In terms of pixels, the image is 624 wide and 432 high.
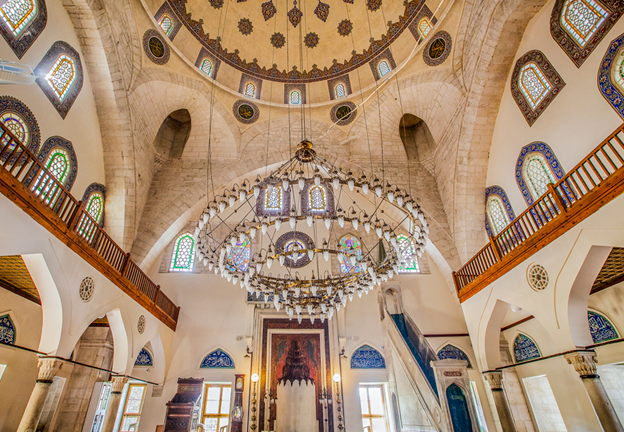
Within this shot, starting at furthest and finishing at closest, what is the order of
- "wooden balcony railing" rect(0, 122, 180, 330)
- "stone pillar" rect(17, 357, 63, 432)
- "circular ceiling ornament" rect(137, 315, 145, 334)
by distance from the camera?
"circular ceiling ornament" rect(137, 315, 145, 334) < "stone pillar" rect(17, 357, 63, 432) < "wooden balcony railing" rect(0, 122, 180, 330)

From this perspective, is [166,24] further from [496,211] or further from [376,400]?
[376,400]

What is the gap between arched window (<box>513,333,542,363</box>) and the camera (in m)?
7.80

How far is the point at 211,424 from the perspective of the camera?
28.3 feet

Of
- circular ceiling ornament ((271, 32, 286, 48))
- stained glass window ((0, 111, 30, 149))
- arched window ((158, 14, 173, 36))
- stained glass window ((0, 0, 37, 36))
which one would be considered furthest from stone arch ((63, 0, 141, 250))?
circular ceiling ornament ((271, 32, 286, 48))

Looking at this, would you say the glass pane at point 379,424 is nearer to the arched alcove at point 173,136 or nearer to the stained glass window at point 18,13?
the arched alcove at point 173,136

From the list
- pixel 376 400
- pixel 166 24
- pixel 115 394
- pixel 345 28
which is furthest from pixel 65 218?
pixel 345 28

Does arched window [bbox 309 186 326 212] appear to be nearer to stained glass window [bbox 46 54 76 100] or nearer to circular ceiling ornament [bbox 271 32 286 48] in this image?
circular ceiling ornament [bbox 271 32 286 48]

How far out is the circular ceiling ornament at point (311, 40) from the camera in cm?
1142

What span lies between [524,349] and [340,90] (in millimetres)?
9602

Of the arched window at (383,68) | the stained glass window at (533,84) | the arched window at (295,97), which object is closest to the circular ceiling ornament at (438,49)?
the arched window at (383,68)

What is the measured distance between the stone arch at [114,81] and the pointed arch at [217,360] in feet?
12.8

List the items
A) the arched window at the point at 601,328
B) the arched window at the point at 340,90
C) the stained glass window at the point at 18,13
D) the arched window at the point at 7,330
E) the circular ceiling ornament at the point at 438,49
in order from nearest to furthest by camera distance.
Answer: the stained glass window at the point at 18,13 < the arched window at the point at 601,328 < the arched window at the point at 7,330 < the circular ceiling ornament at the point at 438,49 < the arched window at the point at 340,90

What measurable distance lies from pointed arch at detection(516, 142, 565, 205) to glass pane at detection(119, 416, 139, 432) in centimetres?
1151

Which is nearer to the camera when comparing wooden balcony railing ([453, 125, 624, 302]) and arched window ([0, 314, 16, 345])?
wooden balcony railing ([453, 125, 624, 302])
